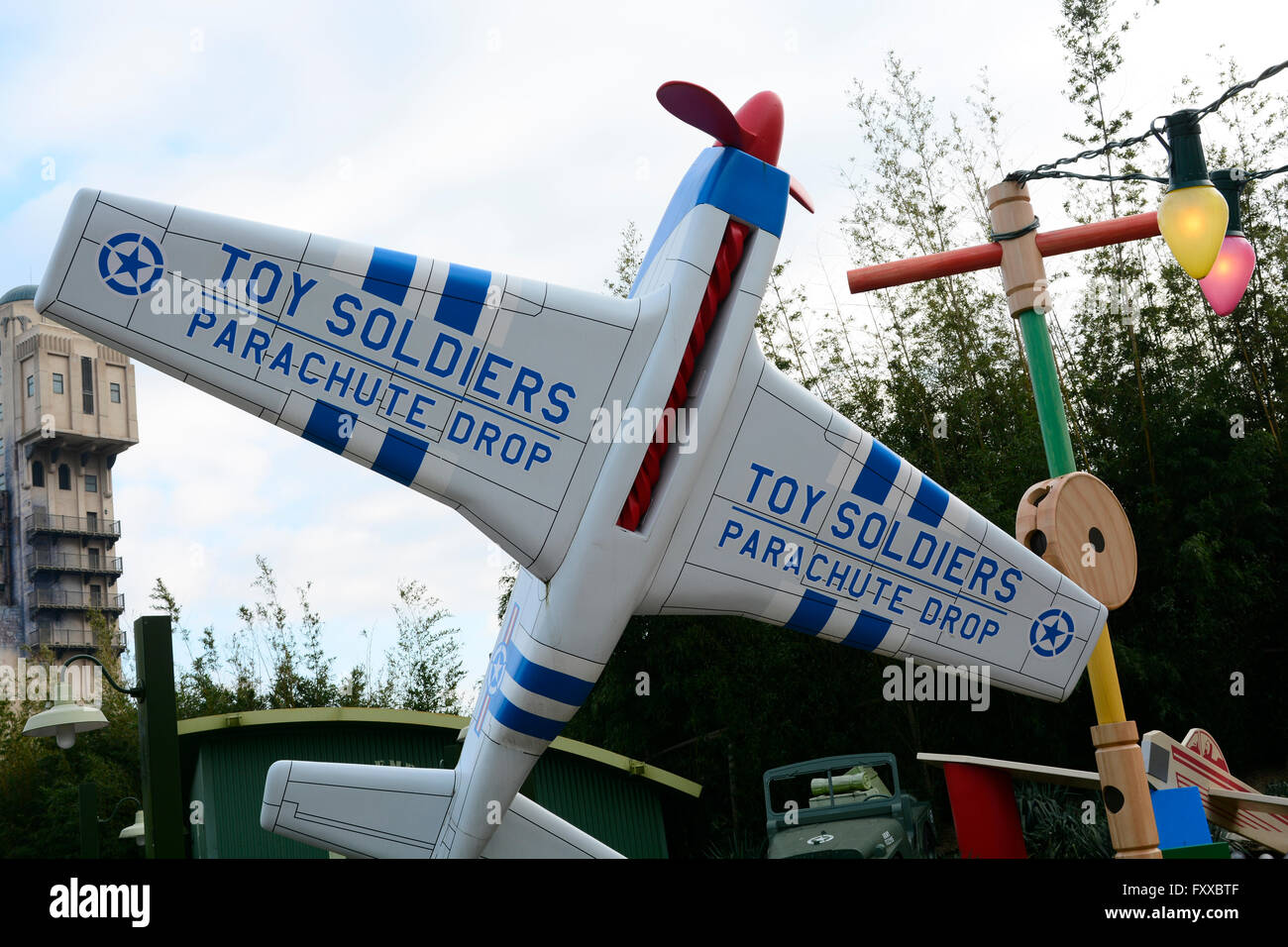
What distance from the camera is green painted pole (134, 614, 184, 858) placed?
488 centimetres

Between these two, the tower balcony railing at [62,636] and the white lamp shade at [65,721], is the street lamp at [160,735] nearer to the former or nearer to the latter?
the white lamp shade at [65,721]

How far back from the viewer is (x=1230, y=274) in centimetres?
483

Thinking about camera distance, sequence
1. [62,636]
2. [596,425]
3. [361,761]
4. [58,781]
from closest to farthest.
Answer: [596,425], [361,761], [58,781], [62,636]

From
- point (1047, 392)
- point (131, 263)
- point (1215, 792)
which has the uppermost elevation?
point (131, 263)

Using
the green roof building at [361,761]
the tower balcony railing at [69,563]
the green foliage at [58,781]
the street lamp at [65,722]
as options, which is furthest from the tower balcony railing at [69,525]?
the street lamp at [65,722]

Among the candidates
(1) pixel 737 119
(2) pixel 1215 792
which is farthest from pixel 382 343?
(2) pixel 1215 792

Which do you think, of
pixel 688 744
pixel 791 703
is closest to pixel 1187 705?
pixel 791 703

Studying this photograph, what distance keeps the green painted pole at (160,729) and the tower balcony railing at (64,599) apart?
4199 cm

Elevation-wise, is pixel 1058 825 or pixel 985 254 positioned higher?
pixel 985 254

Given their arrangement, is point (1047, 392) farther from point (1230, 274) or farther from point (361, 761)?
point (361, 761)

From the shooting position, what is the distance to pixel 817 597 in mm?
4656

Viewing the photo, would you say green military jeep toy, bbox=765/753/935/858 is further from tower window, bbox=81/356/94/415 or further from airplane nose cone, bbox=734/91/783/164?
tower window, bbox=81/356/94/415

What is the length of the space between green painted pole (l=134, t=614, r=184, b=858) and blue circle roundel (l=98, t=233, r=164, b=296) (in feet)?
6.14

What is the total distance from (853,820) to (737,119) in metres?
6.79
